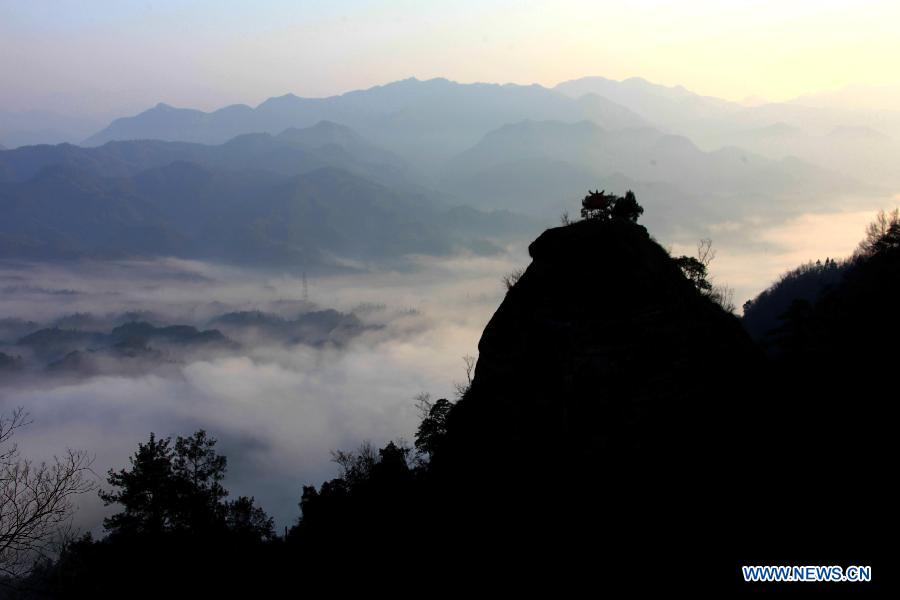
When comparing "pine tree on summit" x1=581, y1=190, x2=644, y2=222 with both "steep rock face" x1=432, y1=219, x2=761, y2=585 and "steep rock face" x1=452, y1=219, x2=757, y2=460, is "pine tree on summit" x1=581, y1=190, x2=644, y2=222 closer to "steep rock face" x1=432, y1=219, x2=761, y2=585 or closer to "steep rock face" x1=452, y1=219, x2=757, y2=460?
"steep rock face" x1=452, y1=219, x2=757, y2=460

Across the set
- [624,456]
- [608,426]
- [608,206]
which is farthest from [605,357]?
[608,206]

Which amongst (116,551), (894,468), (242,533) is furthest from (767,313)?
(116,551)

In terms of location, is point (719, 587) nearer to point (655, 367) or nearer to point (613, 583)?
point (613, 583)

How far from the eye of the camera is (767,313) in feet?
346

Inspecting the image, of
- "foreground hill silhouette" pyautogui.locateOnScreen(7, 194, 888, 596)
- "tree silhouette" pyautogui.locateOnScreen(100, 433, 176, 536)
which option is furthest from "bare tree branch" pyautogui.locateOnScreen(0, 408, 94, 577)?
"tree silhouette" pyautogui.locateOnScreen(100, 433, 176, 536)

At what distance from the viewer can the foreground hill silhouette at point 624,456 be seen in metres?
23.0

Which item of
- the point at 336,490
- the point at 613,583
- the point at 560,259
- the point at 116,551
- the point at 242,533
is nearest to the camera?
the point at 613,583

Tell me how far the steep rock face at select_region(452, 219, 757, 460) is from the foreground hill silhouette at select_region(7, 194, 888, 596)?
0.09 m

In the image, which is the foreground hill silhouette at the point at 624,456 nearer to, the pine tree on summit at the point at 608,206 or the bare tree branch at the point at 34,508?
the pine tree on summit at the point at 608,206

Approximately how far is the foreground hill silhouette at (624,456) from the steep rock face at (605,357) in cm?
9

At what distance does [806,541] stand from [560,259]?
644 inches

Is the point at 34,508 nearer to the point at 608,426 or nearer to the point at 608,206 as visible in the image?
the point at 608,426

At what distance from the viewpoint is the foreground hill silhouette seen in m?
23.0

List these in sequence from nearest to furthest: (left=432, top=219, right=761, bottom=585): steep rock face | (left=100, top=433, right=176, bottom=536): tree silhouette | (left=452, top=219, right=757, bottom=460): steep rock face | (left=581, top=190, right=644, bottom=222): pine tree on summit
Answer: (left=432, top=219, right=761, bottom=585): steep rock face, (left=452, top=219, right=757, bottom=460): steep rock face, (left=581, top=190, right=644, bottom=222): pine tree on summit, (left=100, top=433, right=176, bottom=536): tree silhouette
